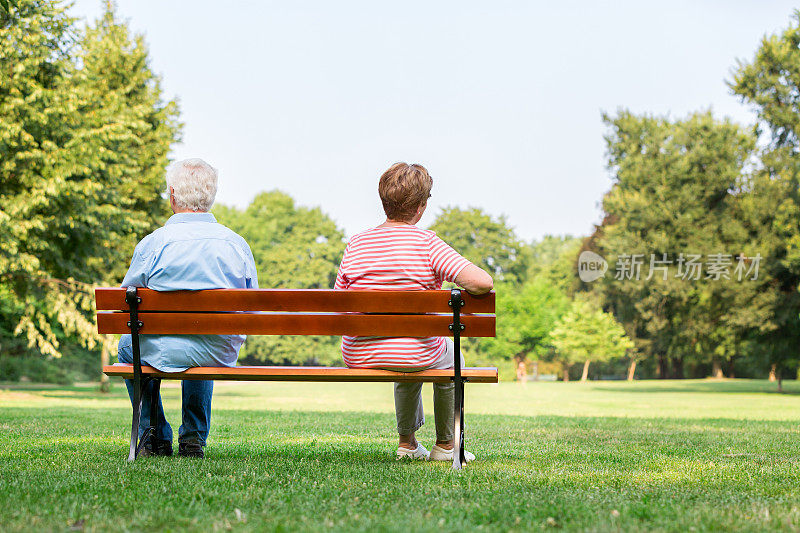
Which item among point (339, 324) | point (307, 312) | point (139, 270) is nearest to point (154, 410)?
point (139, 270)

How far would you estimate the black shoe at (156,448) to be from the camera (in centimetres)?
531

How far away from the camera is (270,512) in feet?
11.0

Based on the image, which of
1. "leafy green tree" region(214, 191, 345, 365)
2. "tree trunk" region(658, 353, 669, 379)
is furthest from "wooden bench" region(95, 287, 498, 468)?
"tree trunk" region(658, 353, 669, 379)

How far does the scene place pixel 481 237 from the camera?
74.9 meters

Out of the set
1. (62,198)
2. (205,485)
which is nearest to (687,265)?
(62,198)

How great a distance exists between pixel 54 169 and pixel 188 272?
18136 mm

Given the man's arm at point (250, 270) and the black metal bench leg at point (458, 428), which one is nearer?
the black metal bench leg at point (458, 428)

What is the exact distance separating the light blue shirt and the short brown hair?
103 cm

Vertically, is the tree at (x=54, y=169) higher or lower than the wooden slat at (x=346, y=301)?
higher

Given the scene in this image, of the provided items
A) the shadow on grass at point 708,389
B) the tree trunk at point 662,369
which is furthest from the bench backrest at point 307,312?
the tree trunk at point 662,369

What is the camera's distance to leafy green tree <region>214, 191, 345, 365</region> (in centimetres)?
6594

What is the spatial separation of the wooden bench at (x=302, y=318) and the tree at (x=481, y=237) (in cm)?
6747

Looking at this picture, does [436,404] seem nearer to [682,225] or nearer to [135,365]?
[135,365]

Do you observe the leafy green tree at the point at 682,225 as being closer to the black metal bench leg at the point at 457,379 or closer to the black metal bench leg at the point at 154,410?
the black metal bench leg at the point at 457,379
